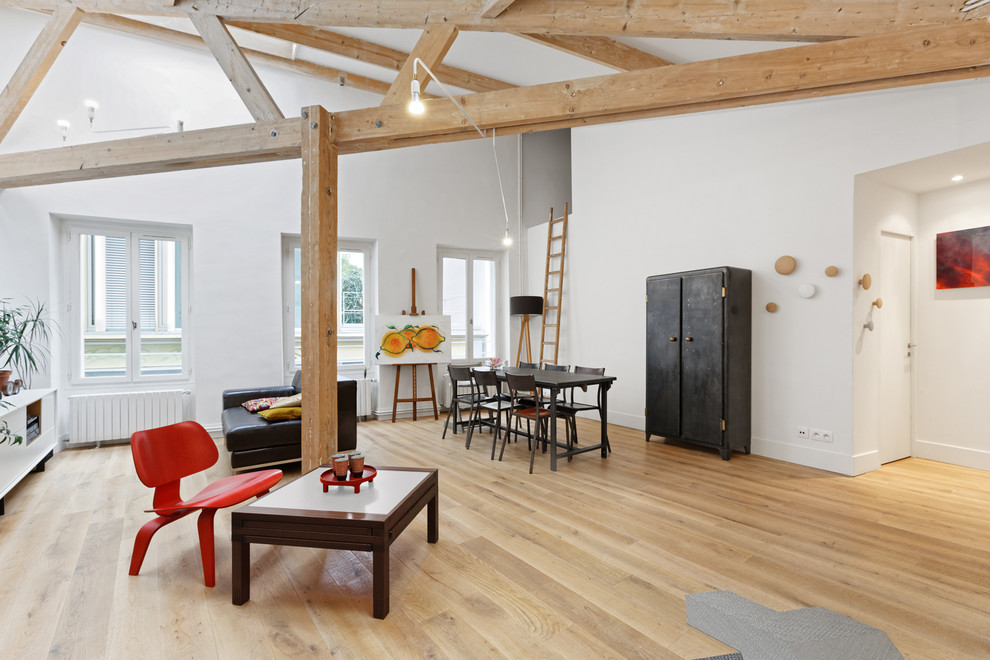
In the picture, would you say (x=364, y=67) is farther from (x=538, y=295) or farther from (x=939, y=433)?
(x=939, y=433)

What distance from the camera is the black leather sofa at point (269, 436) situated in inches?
165

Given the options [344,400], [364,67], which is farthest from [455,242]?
[344,400]

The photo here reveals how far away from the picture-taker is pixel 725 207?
5.09 meters

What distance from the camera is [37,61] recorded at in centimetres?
390

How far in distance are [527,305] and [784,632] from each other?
566 centimetres

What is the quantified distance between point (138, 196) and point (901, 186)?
7989 mm

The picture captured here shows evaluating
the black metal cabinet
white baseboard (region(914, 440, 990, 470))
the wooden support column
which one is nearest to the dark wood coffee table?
the wooden support column

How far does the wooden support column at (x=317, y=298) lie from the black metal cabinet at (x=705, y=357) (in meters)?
3.47

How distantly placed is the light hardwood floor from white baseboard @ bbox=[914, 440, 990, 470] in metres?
0.28

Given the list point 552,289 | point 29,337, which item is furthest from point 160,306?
point 552,289

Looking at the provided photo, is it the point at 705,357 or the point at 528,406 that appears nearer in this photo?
the point at 705,357

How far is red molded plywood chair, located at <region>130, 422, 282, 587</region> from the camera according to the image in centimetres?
247

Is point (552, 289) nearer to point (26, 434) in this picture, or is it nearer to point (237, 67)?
point (237, 67)

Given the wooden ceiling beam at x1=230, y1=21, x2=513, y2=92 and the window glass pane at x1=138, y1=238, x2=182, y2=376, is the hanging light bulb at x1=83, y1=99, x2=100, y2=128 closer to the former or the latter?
the window glass pane at x1=138, y1=238, x2=182, y2=376
